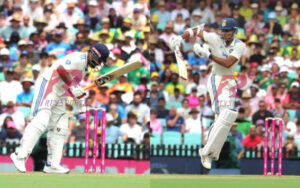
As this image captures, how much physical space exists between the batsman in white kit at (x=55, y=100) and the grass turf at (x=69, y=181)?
1051mm

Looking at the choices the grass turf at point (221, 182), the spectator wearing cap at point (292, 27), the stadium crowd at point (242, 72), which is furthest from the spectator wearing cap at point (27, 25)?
the grass turf at point (221, 182)

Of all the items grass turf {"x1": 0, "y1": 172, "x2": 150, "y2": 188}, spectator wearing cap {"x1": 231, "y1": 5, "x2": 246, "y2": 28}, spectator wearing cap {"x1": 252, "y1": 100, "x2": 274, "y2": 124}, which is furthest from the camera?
spectator wearing cap {"x1": 231, "y1": 5, "x2": 246, "y2": 28}

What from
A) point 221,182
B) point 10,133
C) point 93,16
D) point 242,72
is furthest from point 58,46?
point 221,182

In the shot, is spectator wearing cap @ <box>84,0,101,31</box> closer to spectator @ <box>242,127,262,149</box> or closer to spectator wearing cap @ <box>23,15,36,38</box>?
spectator wearing cap @ <box>23,15,36,38</box>

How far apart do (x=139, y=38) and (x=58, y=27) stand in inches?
72.9

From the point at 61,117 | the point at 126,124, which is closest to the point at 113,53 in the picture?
the point at 126,124

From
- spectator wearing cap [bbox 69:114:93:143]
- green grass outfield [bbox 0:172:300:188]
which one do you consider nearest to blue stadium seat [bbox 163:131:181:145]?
spectator wearing cap [bbox 69:114:93:143]

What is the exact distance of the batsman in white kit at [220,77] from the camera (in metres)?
10.5

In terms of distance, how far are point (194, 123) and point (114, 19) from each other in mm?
4072

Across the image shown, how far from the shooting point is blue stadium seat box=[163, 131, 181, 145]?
14258 mm

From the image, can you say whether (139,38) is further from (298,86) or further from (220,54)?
(220,54)

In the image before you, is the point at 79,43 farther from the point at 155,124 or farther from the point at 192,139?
the point at 192,139

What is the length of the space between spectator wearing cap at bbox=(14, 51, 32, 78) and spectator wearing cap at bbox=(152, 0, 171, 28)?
3.84m

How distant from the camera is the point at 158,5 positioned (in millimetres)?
19266
